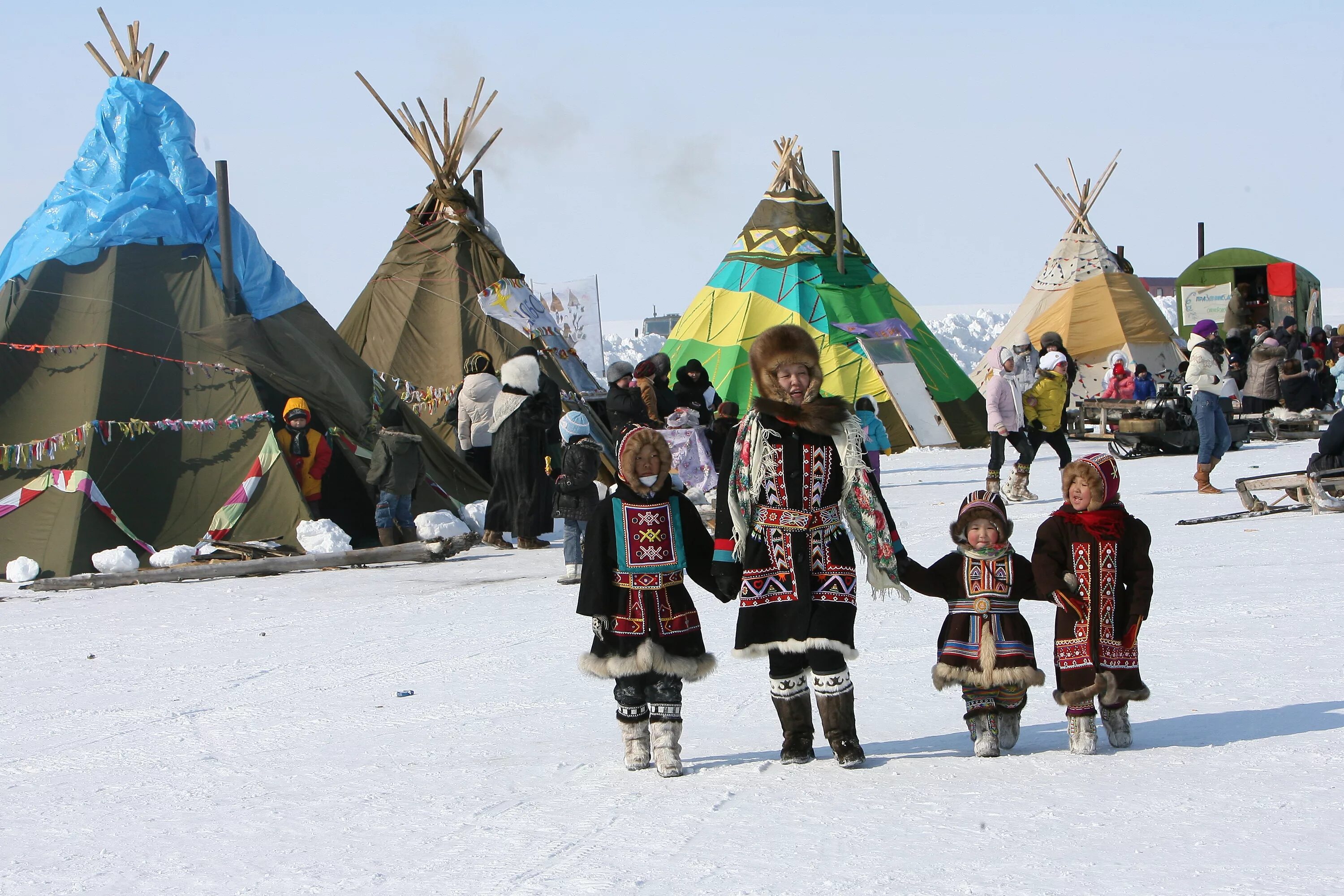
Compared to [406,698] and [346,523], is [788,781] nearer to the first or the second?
[406,698]

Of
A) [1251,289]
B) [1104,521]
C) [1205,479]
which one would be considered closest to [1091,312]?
[1251,289]

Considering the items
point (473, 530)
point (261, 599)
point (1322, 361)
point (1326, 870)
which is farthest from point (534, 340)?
point (1326, 870)

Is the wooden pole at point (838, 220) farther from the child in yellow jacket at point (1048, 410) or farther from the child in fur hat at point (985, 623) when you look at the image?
the child in fur hat at point (985, 623)

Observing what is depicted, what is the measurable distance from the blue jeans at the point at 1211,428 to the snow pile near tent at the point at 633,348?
2563cm

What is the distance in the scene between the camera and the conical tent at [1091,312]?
2270 cm

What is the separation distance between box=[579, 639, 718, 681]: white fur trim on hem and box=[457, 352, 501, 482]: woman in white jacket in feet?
25.2

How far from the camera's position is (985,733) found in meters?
4.17

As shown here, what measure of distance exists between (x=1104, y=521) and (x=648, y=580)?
4.39 feet

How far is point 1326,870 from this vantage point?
9.76 feet

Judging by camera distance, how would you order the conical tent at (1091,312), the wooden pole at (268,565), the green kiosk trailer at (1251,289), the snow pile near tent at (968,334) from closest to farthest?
the wooden pole at (268,565) → the conical tent at (1091,312) → the green kiosk trailer at (1251,289) → the snow pile near tent at (968,334)

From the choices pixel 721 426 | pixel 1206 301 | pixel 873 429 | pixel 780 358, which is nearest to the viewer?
pixel 780 358

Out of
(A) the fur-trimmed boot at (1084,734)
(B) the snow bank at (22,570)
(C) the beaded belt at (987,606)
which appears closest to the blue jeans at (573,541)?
(B) the snow bank at (22,570)

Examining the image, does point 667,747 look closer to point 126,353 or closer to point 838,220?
point 126,353

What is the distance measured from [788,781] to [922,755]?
19.3 inches
